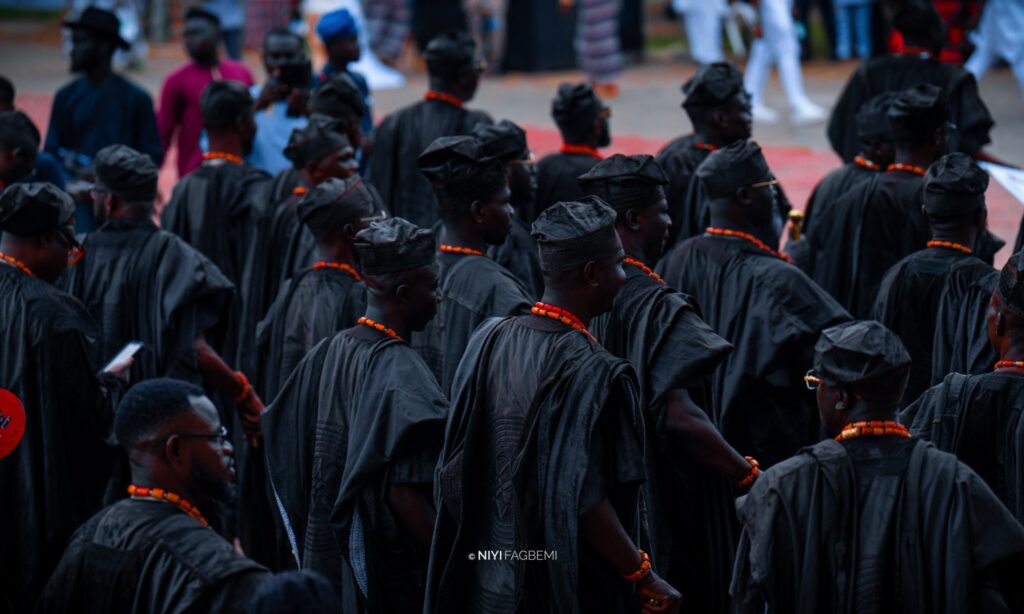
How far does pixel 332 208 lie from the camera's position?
643cm

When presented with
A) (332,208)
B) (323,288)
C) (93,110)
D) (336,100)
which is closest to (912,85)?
(336,100)

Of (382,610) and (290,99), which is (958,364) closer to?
(382,610)

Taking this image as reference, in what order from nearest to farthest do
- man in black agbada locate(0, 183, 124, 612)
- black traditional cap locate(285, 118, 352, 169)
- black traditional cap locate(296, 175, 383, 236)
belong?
man in black agbada locate(0, 183, 124, 612) → black traditional cap locate(296, 175, 383, 236) → black traditional cap locate(285, 118, 352, 169)

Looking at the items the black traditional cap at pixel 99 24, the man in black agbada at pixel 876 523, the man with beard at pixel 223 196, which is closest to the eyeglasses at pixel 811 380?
the man in black agbada at pixel 876 523

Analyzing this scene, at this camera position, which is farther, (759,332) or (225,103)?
(225,103)

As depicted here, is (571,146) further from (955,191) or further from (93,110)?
(93,110)

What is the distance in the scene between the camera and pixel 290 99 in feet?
31.7

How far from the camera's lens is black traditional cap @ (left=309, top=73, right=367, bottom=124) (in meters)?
8.80

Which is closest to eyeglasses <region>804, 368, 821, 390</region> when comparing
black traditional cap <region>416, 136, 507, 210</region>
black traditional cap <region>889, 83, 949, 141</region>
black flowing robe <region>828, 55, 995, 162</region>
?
black traditional cap <region>416, 136, 507, 210</region>

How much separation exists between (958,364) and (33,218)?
11.8 feet

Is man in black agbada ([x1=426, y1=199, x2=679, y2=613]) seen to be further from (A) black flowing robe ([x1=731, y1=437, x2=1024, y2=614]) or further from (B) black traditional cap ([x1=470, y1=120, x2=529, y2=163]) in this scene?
(B) black traditional cap ([x1=470, y1=120, x2=529, y2=163])

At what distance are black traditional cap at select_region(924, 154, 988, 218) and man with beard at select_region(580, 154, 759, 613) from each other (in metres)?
1.13

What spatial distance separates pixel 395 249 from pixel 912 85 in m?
5.12

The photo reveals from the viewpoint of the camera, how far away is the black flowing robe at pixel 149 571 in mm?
4086
